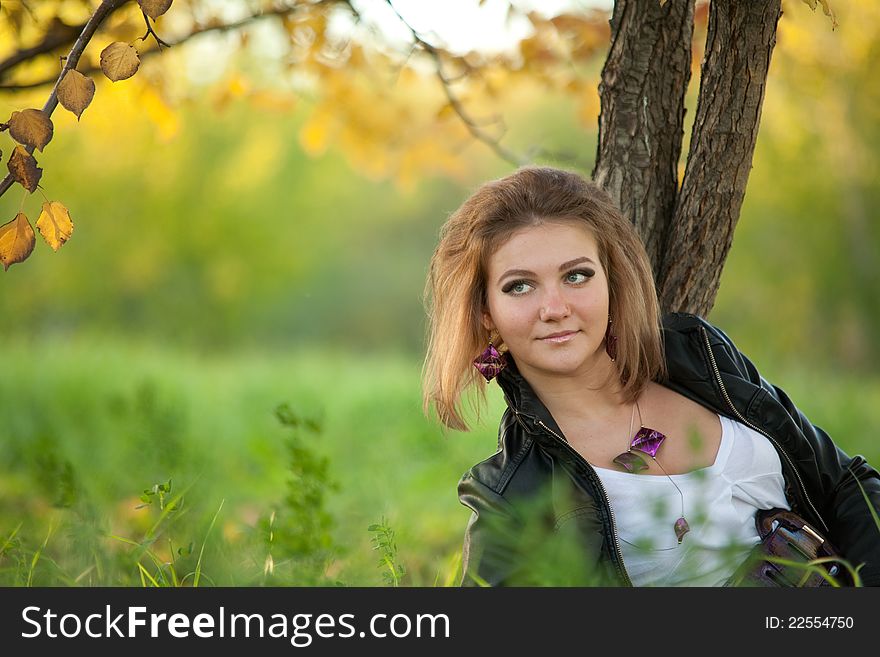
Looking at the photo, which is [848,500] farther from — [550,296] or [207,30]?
[207,30]

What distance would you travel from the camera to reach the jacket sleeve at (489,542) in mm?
1901

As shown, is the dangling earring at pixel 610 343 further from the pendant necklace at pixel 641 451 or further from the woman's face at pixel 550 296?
the pendant necklace at pixel 641 451

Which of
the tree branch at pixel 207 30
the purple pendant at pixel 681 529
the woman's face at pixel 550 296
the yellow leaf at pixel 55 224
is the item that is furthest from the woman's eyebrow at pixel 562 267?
the tree branch at pixel 207 30

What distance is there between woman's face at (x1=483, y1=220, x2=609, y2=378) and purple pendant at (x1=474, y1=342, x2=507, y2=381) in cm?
7

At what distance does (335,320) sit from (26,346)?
10984 millimetres

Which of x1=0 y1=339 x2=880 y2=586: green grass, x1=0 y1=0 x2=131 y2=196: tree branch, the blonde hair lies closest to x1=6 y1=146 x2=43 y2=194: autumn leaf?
x1=0 y1=0 x2=131 y2=196: tree branch

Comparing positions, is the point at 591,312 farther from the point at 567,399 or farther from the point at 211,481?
the point at 211,481

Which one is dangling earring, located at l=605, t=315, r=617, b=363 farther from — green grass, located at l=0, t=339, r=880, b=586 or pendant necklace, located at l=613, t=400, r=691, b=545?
green grass, located at l=0, t=339, r=880, b=586

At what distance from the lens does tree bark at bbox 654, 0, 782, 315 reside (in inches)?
89.9

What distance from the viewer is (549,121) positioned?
18.3 metres

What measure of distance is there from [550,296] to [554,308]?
0.03 m

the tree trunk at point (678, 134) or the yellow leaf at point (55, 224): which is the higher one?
the tree trunk at point (678, 134)
